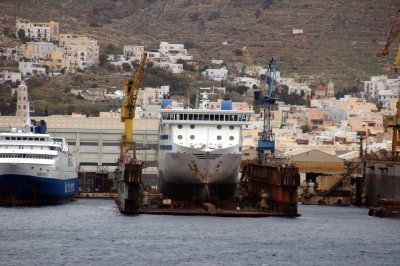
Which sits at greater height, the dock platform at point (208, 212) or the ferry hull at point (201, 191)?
the ferry hull at point (201, 191)

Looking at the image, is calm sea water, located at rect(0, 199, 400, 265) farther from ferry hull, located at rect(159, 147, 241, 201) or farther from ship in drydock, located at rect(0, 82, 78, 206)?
ship in drydock, located at rect(0, 82, 78, 206)

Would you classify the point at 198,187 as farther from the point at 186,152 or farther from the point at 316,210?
the point at 316,210

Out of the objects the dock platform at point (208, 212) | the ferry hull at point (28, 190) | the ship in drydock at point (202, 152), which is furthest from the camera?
the ferry hull at point (28, 190)

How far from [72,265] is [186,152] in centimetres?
3546

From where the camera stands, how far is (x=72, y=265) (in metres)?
90.1

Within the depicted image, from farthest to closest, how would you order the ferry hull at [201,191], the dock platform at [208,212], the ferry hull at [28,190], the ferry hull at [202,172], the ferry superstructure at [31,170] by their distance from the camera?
the ferry superstructure at [31,170] < the ferry hull at [28,190] < the ferry hull at [201,191] < the ferry hull at [202,172] < the dock platform at [208,212]

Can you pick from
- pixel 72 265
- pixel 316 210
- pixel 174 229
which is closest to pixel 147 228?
pixel 174 229

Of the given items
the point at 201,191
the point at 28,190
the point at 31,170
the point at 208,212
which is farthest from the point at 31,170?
the point at 208,212

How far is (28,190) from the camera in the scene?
13450cm

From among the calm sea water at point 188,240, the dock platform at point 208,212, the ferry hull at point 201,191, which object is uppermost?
the ferry hull at point 201,191

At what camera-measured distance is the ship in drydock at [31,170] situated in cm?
13338

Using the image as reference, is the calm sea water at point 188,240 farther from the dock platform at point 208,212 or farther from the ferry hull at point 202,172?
the ferry hull at point 202,172

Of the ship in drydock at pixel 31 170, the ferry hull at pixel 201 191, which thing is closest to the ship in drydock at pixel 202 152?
A: the ferry hull at pixel 201 191

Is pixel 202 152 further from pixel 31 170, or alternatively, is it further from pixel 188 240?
pixel 188 240
